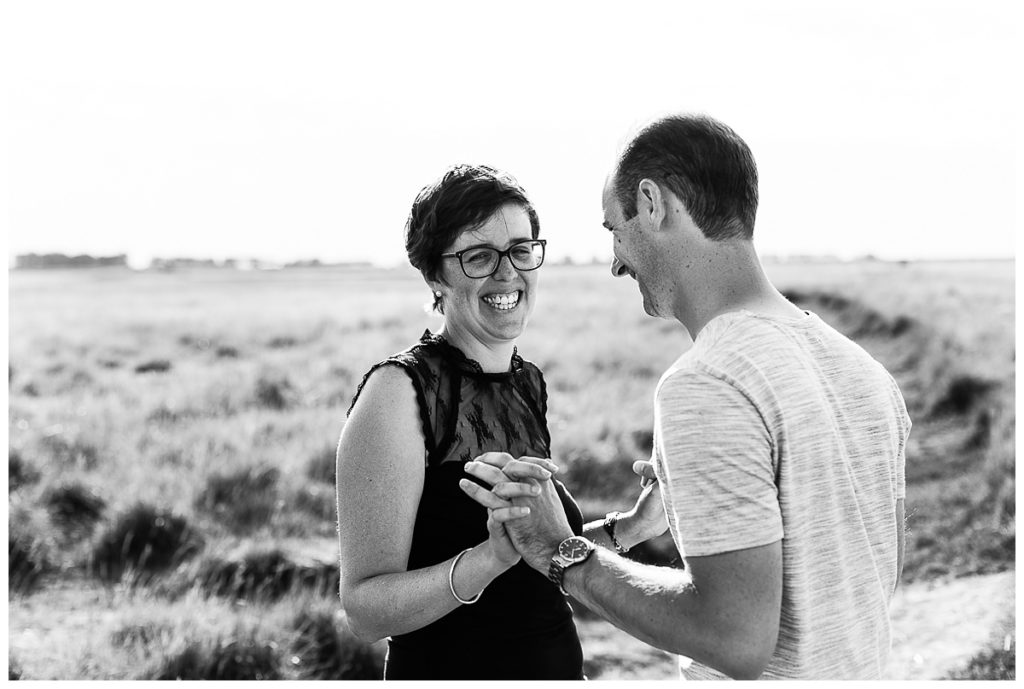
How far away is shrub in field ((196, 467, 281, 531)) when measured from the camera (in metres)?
9.48

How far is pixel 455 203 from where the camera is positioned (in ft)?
9.50

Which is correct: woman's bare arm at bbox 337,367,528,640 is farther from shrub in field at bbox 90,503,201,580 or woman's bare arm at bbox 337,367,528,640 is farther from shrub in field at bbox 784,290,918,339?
shrub in field at bbox 784,290,918,339

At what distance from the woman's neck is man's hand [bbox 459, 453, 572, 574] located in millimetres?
635

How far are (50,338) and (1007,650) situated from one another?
24.0 meters

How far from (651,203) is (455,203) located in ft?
2.70

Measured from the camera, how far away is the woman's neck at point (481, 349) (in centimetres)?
301

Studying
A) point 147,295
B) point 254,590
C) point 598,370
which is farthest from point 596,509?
point 147,295

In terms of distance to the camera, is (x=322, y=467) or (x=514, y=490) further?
(x=322, y=467)

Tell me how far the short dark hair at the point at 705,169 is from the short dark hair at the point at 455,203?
77cm

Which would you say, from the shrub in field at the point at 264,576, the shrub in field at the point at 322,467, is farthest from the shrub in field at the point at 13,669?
the shrub in field at the point at 322,467

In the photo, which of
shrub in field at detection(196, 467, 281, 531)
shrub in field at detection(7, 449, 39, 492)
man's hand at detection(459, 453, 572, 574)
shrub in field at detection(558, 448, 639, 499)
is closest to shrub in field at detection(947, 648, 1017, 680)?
man's hand at detection(459, 453, 572, 574)

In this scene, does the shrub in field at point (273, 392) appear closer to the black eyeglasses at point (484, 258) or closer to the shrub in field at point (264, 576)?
the shrub in field at point (264, 576)

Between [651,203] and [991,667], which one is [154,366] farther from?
[651,203]

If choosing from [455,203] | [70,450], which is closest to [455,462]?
[455,203]
